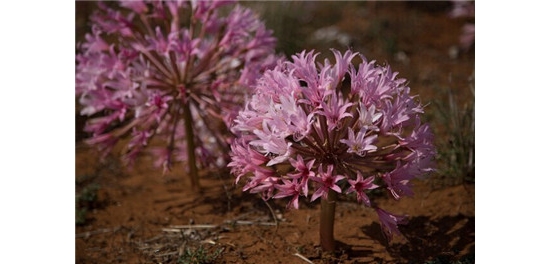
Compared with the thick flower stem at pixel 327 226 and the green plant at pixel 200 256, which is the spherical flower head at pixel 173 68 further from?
the thick flower stem at pixel 327 226

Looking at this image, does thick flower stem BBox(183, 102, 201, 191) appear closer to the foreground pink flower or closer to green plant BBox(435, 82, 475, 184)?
the foreground pink flower

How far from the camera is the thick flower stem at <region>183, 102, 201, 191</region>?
5.86 ft

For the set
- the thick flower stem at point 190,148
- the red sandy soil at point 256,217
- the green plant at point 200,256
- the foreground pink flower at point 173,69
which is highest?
the foreground pink flower at point 173,69

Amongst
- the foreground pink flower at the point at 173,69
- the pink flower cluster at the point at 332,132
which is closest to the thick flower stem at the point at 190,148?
the foreground pink flower at the point at 173,69

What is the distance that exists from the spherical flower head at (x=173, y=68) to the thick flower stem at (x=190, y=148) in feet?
0.03

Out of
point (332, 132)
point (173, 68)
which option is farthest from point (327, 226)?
point (173, 68)

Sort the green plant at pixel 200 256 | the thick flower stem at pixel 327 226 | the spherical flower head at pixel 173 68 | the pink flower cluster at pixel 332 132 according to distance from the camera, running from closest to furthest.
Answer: the pink flower cluster at pixel 332 132
the thick flower stem at pixel 327 226
the green plant at pixel 200 256
the spherical flower head at pixel 173 68

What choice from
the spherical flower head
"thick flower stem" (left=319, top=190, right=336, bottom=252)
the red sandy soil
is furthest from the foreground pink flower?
"thick flower stem" (left=319, top=190, right=336, bottom=252)

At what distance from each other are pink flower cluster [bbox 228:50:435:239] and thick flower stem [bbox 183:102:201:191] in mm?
531

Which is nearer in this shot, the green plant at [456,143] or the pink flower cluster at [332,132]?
the pink flower cluster at [332,132]

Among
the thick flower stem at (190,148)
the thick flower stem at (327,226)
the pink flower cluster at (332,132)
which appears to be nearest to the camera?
the pink flower cluster at (332,132)

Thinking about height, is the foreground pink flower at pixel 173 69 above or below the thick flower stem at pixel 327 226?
above

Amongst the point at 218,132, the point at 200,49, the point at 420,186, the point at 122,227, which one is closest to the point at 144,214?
the point at 122,227

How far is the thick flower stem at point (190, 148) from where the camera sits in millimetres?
1785
